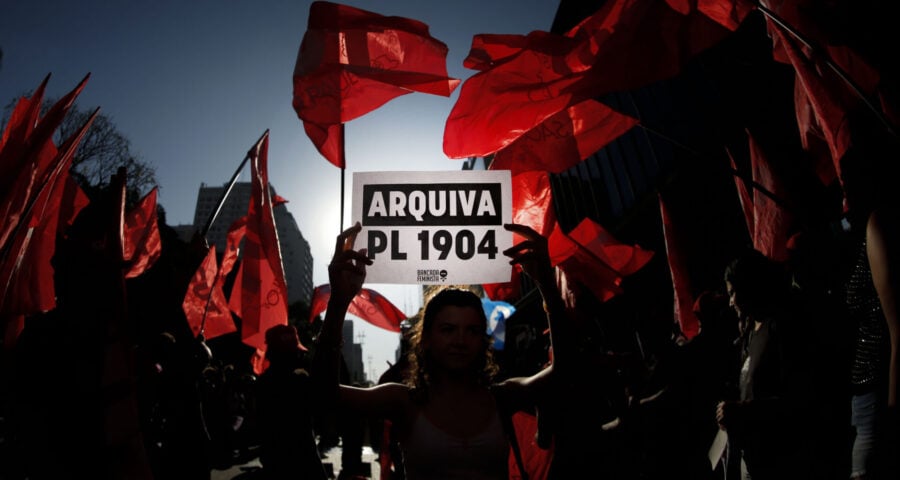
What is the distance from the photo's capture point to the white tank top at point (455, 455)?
188 cm

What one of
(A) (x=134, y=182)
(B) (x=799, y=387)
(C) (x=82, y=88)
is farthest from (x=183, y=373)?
(A) (x=134, y=182)

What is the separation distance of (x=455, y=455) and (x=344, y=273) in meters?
0.96

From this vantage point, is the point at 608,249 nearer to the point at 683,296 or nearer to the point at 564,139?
the point at 683,296

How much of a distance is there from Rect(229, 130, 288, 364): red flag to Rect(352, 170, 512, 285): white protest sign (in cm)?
177

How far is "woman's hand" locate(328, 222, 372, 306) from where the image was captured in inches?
82.1

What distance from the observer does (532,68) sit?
3.46m

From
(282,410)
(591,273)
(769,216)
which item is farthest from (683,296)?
(282,410)

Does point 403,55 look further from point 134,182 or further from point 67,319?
point 134,182

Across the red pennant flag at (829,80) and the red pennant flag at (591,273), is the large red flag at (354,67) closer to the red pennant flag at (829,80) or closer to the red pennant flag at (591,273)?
the red pennant flag at (829,80)

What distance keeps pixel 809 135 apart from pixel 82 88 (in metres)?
5.74

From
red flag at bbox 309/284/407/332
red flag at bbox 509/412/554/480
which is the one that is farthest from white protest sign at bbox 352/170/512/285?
red flag at bbox 309/284/407/332

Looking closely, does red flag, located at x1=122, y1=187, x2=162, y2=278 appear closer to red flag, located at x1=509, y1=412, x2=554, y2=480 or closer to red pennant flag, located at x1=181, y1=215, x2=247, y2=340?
red pennant flag, located at x1=181, y1=215, x2=247, y2=340

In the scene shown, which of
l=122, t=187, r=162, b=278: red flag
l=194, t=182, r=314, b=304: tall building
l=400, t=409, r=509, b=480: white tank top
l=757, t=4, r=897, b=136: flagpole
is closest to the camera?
l=400, t=409, r=509, b=480: white tank top

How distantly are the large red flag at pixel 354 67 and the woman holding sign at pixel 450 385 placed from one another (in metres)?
1.19
